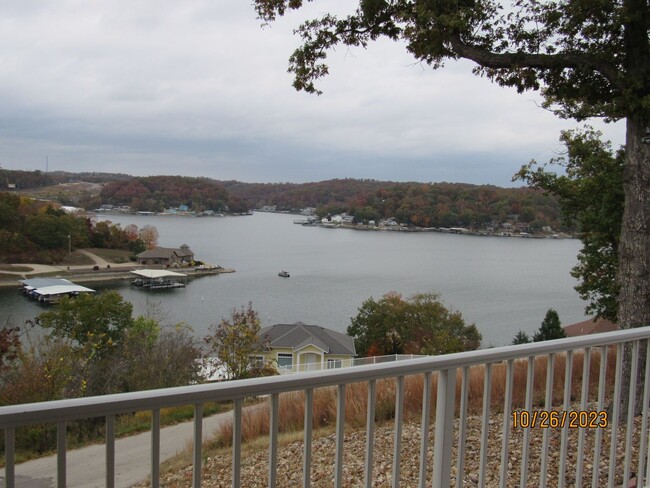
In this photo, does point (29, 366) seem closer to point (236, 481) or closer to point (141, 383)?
point (141, 383)

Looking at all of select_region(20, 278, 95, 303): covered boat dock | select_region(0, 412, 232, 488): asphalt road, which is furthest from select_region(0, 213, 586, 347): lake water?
select_region(0, 412, 232, 488): asphalt road

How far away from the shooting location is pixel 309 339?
23469 millimetres

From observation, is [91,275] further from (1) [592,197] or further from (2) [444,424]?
(2) [444,424]

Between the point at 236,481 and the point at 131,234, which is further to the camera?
the point at 131,234

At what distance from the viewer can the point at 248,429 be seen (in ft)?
11.0

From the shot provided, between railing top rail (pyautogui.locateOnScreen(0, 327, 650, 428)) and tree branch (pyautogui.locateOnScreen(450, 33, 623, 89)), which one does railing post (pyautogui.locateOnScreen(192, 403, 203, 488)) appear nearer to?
railing top rail (pyautogui.locateOnScreen(0, 327, 650, 428))

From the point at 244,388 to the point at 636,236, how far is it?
4.01 m

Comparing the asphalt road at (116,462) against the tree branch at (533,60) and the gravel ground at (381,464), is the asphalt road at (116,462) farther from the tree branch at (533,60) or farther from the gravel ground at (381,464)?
the tree branch at (533,60)

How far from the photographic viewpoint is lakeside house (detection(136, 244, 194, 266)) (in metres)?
47.6

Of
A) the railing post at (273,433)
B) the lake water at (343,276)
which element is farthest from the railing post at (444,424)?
the lake water at (343,276)

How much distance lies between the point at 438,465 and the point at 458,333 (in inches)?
999

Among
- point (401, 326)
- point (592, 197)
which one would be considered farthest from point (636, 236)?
point (401, 326)

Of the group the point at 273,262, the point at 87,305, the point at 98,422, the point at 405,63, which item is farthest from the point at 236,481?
the point at 273,262

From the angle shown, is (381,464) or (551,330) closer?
(381,464)
